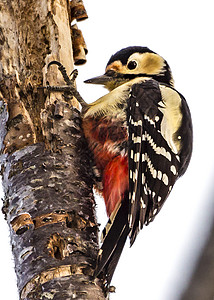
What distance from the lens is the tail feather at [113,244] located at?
1370 mm

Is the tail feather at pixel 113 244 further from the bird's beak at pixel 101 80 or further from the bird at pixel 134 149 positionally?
the bird's beak at pixel 101 80

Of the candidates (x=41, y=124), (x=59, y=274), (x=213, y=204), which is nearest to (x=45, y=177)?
(x=41, y=124)

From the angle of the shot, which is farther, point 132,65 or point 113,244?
point 132,65

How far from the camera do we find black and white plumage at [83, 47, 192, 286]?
5.31 feet

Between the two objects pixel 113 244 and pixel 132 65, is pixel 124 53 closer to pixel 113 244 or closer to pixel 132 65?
pixel 132 65

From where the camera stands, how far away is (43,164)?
1.58 m

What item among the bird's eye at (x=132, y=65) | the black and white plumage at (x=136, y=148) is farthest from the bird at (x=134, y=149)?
the bird's eye at (x=132, y=65)

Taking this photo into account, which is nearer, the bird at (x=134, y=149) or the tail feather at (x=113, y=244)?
the tail feather at (x=113, y=244)

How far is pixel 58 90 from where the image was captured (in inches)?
73.4

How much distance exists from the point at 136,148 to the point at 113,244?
1.31 feet

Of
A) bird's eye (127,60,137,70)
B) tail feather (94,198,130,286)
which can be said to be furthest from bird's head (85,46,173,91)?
tail feather (94,198,130,286)

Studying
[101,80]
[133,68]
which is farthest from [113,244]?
[133,68]

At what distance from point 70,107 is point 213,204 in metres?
1.29

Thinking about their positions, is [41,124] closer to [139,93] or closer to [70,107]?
[70,107]
